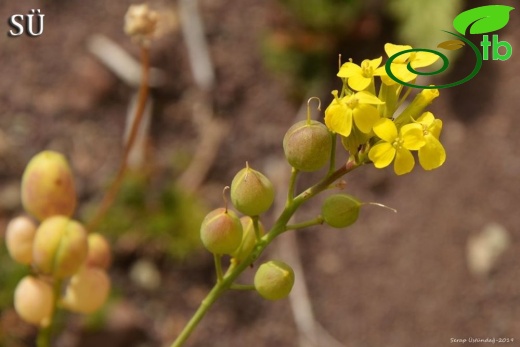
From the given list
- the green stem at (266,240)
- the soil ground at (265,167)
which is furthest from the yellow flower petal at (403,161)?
the soil ground at (265,167)

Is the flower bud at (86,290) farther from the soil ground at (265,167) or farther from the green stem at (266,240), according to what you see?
the soil ground at (265,167)

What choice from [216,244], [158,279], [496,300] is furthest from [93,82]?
[216,244]

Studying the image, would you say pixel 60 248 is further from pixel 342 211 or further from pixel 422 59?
pixel 422 59

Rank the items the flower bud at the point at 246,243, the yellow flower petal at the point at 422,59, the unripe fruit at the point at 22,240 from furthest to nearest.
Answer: the unripe fruit at the point at 22,240 → the flower bud at the point at 246,243 → the yellow flower petal at the point at 422,59

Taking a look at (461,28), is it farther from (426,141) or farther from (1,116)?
(1,116)

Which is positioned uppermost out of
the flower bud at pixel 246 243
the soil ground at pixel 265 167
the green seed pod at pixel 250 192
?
the green seed pod at pixel 250 192

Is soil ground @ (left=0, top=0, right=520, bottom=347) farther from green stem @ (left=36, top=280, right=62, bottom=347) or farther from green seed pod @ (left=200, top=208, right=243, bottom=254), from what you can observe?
green seed pod @ (left=200, top=208, right=243, bottom=254)

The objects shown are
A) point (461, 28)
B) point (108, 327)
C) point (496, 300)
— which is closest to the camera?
point (461, 28)

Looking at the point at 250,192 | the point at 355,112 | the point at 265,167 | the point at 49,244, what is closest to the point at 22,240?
the point at 49,244
